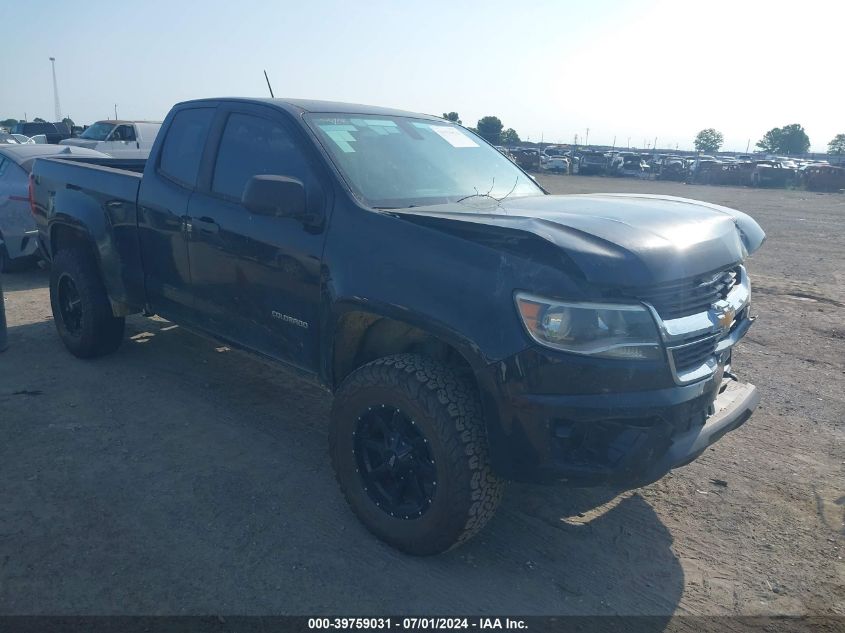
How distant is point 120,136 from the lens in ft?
64.1

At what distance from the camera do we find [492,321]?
9.04 feet

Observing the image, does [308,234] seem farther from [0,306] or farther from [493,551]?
[0,306]

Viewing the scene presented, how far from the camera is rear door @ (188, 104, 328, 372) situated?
3551 mm

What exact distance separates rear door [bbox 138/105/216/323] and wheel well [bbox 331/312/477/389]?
1397 mm

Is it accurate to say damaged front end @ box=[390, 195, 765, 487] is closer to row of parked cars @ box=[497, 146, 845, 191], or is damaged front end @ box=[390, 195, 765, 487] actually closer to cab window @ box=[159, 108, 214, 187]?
cab window @ box=[159, 108, 214, 187]

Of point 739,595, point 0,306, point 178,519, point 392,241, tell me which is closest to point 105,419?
point 178,519

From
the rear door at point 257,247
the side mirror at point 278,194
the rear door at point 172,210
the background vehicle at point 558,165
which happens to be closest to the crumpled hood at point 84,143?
the rear door at point 172,210

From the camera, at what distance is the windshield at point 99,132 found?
19.8 meters

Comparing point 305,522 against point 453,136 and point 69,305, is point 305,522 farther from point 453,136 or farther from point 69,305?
point 69,305

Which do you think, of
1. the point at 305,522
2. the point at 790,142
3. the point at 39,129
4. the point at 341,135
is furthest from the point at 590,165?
the point at 790,142

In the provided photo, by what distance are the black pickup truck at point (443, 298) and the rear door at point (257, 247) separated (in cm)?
1

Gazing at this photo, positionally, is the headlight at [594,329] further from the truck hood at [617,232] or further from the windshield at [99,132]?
the windshield at [99,132]

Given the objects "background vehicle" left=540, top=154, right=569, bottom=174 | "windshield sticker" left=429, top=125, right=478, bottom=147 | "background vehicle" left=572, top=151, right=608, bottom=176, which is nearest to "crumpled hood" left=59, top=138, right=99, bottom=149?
"windshield sticker" left=429, top=125, right=478, bottom=147

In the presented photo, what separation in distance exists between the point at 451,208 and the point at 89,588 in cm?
235
